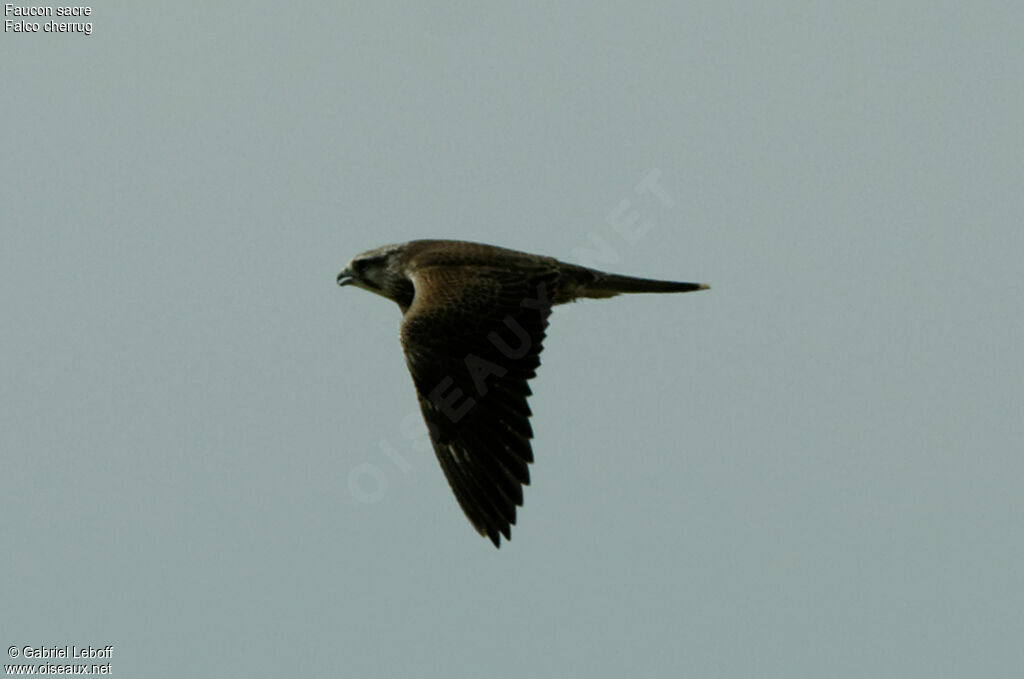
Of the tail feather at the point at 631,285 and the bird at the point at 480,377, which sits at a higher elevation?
the tail feather at the point at 631,285

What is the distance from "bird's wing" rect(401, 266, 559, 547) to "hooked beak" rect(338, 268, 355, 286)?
1.64 meters

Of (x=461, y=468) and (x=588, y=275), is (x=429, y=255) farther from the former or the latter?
(x=461, y=468)

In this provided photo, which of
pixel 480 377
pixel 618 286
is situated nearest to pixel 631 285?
pixel 618 286

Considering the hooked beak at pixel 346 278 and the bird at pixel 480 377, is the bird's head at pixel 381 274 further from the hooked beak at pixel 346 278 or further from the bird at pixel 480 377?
the bird at pixel 480 377

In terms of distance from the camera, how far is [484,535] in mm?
→ 7750

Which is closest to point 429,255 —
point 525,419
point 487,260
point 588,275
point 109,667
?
point 487,260

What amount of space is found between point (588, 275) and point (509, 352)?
46.9 inches

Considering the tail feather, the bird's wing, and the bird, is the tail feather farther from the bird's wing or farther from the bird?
the bird's wing

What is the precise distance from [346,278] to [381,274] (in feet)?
1.44

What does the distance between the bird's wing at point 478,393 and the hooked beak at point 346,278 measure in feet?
5.38

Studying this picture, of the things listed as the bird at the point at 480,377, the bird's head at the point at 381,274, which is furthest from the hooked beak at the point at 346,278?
the bird at the point at 480,377

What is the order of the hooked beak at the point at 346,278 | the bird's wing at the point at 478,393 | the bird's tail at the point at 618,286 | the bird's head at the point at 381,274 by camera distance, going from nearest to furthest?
the bird's wing at the point at 478,393
the bird's tail at the point at 618,286
the bird's head at the point at 381,274
the hooked beak at the point at 346,278

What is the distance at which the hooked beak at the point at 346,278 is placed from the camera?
9742mm

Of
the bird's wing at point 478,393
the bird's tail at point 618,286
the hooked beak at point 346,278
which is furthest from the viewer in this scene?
the hooked beak at point 346,278
